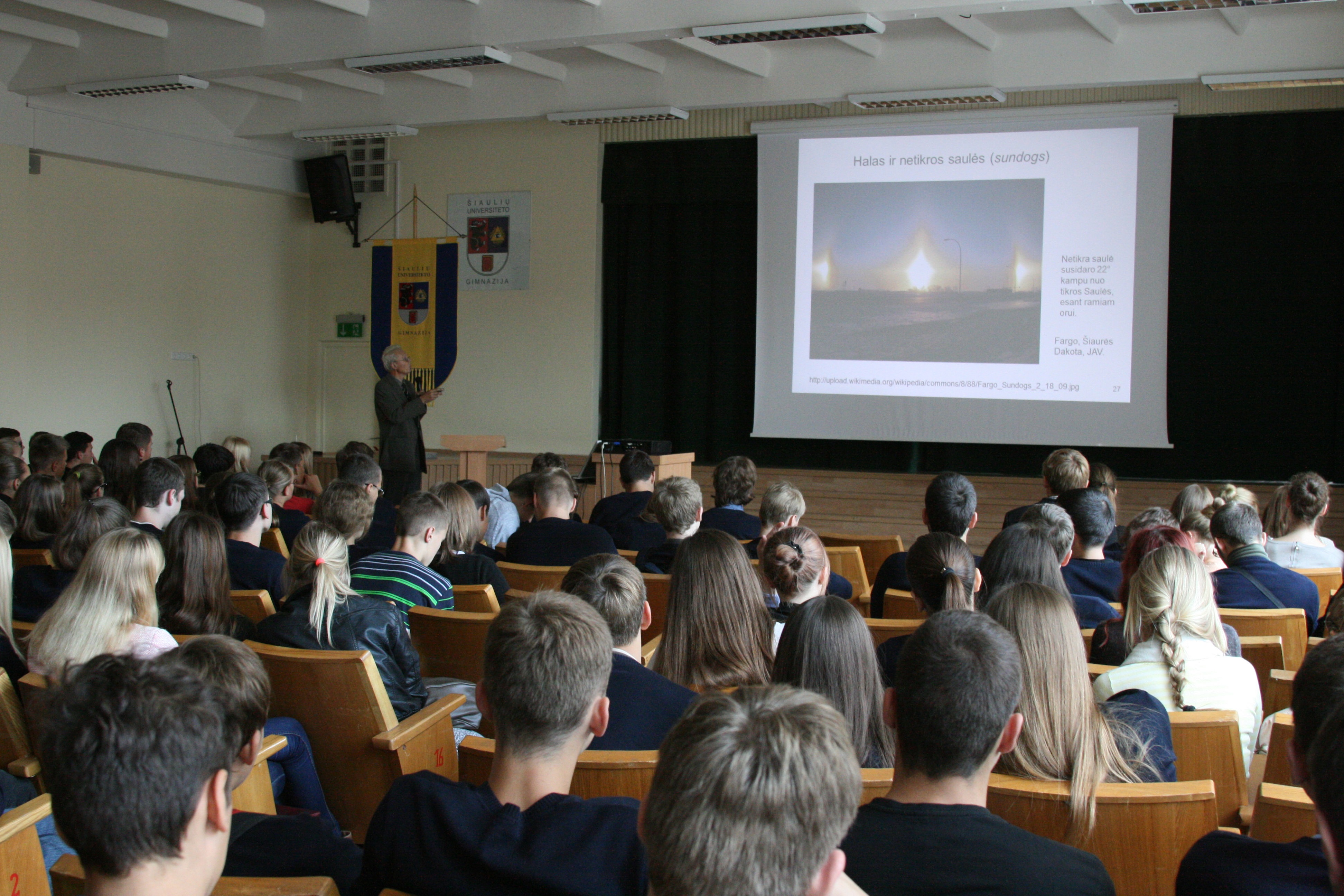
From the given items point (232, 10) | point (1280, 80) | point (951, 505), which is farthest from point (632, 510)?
point (1280, 80)

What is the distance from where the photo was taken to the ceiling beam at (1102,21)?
275 inches

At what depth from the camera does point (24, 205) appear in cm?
855

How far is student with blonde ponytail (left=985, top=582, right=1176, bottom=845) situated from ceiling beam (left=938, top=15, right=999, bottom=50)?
5879mm

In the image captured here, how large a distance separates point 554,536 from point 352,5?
4.42 meters

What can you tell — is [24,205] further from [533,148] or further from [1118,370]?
[1118,370]

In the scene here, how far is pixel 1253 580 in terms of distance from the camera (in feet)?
12.0

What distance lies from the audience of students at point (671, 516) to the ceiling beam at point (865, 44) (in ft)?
14.4

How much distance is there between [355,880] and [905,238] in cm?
770

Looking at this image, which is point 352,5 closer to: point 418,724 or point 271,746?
point 418,724

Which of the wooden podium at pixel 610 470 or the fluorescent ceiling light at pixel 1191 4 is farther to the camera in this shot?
the wooden podium at pixel 610 470

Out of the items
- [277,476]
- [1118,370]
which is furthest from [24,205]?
[1118,370]

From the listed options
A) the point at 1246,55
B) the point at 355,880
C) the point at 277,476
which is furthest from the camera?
the point at 1246,55

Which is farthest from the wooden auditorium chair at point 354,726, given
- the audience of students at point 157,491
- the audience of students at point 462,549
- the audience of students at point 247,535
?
the audience of students at point 157,491

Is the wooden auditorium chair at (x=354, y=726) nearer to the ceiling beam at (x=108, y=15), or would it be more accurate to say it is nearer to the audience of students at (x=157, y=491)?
the audience of students at (x=157, y=491)
